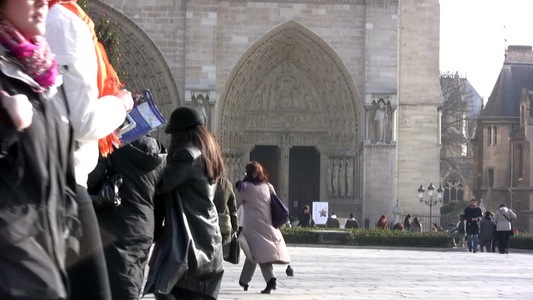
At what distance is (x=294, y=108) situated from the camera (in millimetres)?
34594

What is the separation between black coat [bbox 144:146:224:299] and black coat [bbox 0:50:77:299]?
2.65 metres

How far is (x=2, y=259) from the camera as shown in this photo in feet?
10.0

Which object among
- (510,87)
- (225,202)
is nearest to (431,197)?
(225,202)

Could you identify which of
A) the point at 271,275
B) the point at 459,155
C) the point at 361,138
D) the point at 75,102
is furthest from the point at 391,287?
the point at 459,155

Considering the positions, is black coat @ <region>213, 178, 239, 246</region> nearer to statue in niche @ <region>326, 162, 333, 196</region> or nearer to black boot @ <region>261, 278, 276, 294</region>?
black boot @ <region>261, 278, 276, 294</region>

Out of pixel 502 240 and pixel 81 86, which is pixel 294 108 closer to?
pixel 502 240

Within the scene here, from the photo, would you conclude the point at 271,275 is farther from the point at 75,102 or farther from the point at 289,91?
the point at 289,91

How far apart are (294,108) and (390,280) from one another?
20487mm

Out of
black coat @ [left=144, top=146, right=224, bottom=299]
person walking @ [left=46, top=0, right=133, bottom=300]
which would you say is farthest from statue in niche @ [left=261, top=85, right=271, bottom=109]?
person walking @ [left=46, top=0, right=133, bottom=300]

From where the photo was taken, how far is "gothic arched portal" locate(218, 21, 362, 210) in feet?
109

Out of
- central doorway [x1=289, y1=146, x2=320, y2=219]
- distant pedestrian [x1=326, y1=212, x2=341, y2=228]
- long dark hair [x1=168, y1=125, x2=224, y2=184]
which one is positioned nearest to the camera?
long dark hair [x1=168, y1=125, x2=224, y2=184]

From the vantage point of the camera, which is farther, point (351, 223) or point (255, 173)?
point (351, 223)

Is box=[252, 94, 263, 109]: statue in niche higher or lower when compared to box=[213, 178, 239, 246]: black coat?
higher

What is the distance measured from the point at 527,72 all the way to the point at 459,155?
25.9ft
